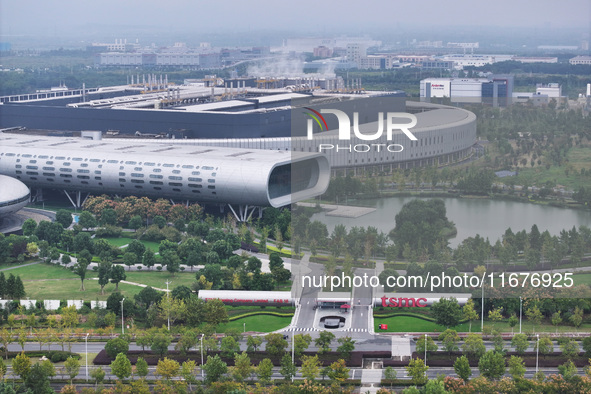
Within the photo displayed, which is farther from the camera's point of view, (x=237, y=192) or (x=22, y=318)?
(x=237, y=192)

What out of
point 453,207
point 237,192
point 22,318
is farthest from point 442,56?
point 22,318

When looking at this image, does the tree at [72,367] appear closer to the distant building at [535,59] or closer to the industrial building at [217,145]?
the industrial building at [217,145]

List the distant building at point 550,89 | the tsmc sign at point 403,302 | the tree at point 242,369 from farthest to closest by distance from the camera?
1. the distant building at point 550,89
2. the tsmc sign at point 403,302
3. the tree at point 242,369

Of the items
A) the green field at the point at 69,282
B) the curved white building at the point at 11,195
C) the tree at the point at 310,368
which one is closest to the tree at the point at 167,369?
the tree at the point at 310,368

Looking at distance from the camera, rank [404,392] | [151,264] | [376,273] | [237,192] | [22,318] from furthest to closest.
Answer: [237,192] → [151,264] → [376,273] → [22,318] → [404,392]

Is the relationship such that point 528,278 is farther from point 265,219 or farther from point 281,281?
point 265,219

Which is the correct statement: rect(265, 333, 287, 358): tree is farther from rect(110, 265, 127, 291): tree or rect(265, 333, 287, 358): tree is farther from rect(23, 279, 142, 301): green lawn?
rect(110, 265, 127, 291): tree

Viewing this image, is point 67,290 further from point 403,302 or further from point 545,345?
point 545,345

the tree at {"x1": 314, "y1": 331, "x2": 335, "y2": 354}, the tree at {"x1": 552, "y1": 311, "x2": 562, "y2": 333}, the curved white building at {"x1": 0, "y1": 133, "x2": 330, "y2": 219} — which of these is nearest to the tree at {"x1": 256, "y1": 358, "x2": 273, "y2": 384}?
the tree at {"x1": 314, "y1": 331, "x2": 335, "y2": 354}
